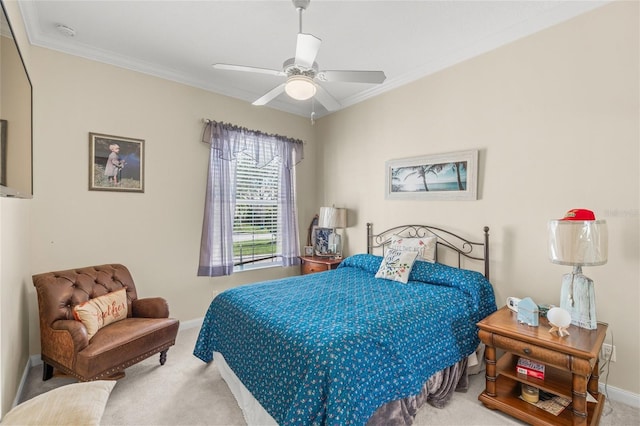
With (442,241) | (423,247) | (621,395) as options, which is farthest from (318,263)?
(621,395)

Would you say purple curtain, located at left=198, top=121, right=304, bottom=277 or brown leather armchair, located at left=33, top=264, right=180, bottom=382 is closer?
brown leather armchair, located at left=33, top=264, right=180, bottom=382

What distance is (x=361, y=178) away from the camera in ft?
13.3

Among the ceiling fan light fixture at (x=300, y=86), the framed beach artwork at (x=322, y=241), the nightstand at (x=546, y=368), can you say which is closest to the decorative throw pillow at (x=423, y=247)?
the nightstand at (x=546, y=368)

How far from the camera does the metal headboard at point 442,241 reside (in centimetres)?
287

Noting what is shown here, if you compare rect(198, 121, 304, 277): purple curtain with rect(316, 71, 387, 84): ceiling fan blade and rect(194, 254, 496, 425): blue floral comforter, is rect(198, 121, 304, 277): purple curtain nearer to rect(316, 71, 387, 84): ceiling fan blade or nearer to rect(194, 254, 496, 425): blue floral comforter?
rect(194, 254, 496, 425): blue floral comforter

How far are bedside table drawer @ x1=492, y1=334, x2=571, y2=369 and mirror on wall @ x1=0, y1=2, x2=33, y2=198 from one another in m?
2.83

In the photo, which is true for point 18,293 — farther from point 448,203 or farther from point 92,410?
point 448,203

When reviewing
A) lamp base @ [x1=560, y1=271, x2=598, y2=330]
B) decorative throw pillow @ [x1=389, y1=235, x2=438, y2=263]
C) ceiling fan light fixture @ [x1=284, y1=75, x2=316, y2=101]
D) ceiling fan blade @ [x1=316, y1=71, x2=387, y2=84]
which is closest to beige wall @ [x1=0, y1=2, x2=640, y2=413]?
decorative throw pillow @ [x1=389, y1=235, x2=438, y2=263]

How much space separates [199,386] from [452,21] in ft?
11.5

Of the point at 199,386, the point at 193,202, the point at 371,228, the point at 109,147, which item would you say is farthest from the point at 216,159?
the point at 199,386

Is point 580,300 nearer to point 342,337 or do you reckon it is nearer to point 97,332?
point 342,337

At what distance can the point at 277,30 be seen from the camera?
2604mm

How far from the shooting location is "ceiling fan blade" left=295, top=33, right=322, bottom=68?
1823mm

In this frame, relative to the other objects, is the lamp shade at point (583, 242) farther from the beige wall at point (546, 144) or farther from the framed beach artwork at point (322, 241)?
the framed beach artwork at point (322, 241)
